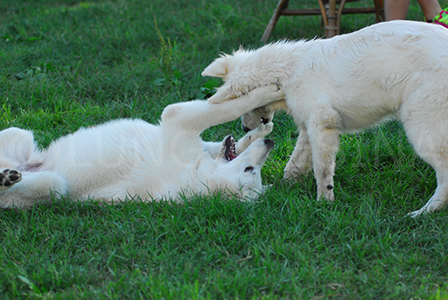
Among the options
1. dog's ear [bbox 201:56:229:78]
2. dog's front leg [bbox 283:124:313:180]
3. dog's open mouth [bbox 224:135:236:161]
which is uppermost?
dog's ear [bbox 201:56:229:78]

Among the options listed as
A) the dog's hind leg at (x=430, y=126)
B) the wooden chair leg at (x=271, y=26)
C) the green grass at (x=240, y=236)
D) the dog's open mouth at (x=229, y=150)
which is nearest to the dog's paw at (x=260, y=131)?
the dog's open mouth at (x=229, y=150)

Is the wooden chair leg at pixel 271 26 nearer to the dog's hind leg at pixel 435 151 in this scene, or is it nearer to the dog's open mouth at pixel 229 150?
the dog's open mouth at pixel 229 150

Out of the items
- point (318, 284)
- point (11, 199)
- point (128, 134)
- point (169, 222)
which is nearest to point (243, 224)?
point (169, 222)

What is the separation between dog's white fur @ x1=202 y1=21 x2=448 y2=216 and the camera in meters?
2.71

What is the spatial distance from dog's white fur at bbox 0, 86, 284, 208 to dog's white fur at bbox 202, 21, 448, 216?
0.64ft

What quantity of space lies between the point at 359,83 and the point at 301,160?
815 millimetres

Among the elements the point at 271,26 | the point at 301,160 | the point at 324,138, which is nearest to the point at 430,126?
the point at 324,138

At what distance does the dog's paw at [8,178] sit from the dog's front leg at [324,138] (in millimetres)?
2038

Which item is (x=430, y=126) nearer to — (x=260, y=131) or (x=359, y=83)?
(x=359, y=83)

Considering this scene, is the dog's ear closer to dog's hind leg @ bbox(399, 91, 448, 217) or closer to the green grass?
the green grass

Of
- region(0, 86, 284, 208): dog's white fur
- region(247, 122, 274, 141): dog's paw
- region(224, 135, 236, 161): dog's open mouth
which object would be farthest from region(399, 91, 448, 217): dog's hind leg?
region(224, 135, 236, 161): dog's open mouth

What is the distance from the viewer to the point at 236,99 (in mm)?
3281

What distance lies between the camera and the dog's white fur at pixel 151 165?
321 centimetres

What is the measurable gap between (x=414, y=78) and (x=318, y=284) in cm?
142
